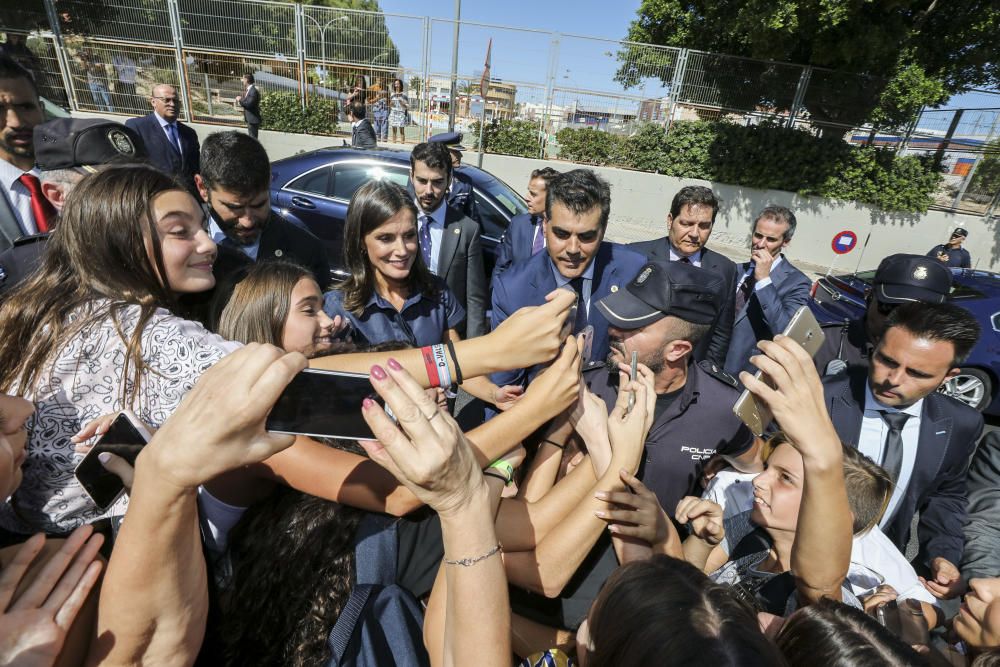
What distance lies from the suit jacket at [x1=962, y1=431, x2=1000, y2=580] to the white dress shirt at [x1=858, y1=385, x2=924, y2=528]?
1.04 feet

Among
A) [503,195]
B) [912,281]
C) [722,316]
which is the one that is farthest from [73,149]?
[503,195]

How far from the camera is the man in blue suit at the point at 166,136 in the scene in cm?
538

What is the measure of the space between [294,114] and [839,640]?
51.7 feet

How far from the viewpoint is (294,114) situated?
13.6 metres

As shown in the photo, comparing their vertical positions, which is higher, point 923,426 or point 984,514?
point 923,426

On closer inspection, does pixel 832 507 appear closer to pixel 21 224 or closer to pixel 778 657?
pixel 778 657

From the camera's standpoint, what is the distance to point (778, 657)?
0.86 meters

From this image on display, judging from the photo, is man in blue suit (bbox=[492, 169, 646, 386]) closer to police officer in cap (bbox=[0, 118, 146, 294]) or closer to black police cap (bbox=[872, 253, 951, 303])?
black police cap (bbox=[872, 253, 951, 303])

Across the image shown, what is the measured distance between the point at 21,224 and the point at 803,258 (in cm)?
1461

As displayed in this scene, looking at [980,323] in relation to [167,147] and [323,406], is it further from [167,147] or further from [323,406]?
[167,147]

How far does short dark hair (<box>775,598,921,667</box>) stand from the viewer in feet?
3.04

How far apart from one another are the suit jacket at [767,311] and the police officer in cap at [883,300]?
0.48 m

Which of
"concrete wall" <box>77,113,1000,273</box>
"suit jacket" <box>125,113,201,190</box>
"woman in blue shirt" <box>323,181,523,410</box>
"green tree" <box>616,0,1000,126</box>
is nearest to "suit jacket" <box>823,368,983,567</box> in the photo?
"woman in blue shirt" <box>323,181,523,410</box>

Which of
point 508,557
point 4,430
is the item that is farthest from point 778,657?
point 4,430
